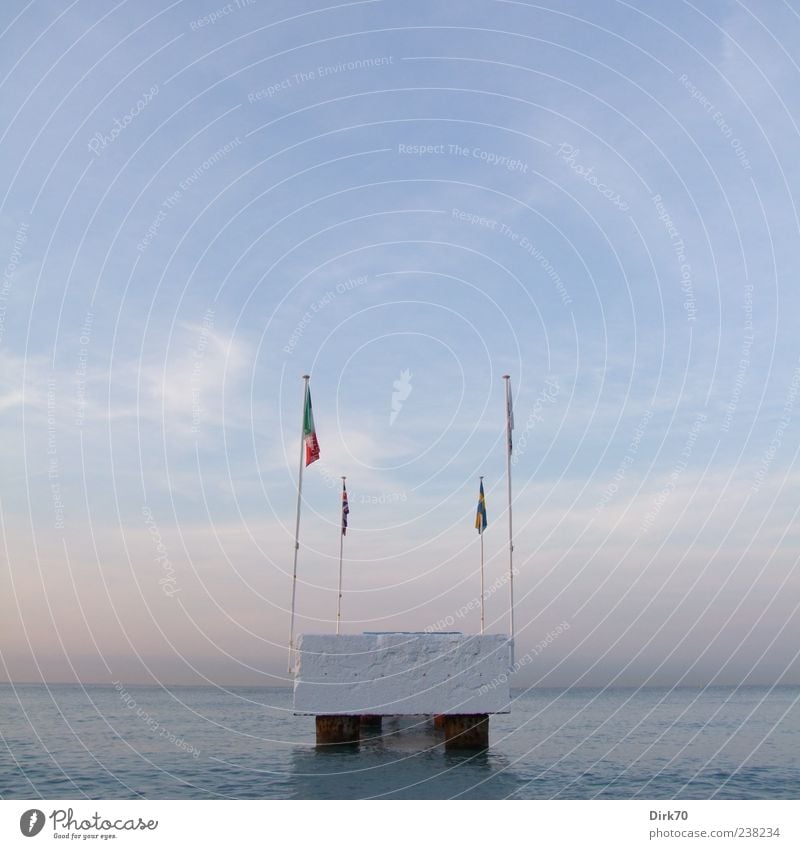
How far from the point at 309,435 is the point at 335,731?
40.5 ft

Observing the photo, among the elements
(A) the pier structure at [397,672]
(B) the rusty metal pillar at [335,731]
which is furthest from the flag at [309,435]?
(B) the rusty metal pillar at [335,731]

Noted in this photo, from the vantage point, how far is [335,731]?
3503 centimetres

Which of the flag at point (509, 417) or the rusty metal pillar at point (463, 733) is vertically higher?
the flag at point (509, 417)

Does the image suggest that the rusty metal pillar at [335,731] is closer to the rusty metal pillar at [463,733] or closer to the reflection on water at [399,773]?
the reflection on water at [399,773]

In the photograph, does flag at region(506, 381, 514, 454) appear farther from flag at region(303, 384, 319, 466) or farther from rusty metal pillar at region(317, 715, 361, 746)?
rusty metal pillar at region(317, 715, 361, 746)

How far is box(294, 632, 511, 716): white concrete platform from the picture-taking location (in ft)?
104

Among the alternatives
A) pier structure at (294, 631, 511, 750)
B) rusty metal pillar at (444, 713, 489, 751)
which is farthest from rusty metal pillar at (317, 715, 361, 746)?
rusty metal pillar at (444, 713, 489, 751)

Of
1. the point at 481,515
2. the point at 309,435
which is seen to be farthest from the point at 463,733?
the point at 309,435

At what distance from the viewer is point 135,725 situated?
222 feet

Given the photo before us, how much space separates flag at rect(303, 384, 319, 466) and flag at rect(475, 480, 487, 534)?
7.71 metres

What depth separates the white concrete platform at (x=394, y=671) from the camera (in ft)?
104

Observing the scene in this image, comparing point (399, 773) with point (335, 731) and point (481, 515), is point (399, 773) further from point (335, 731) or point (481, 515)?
point (481, 515)

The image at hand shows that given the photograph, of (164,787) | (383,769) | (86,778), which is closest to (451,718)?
(383,769)
